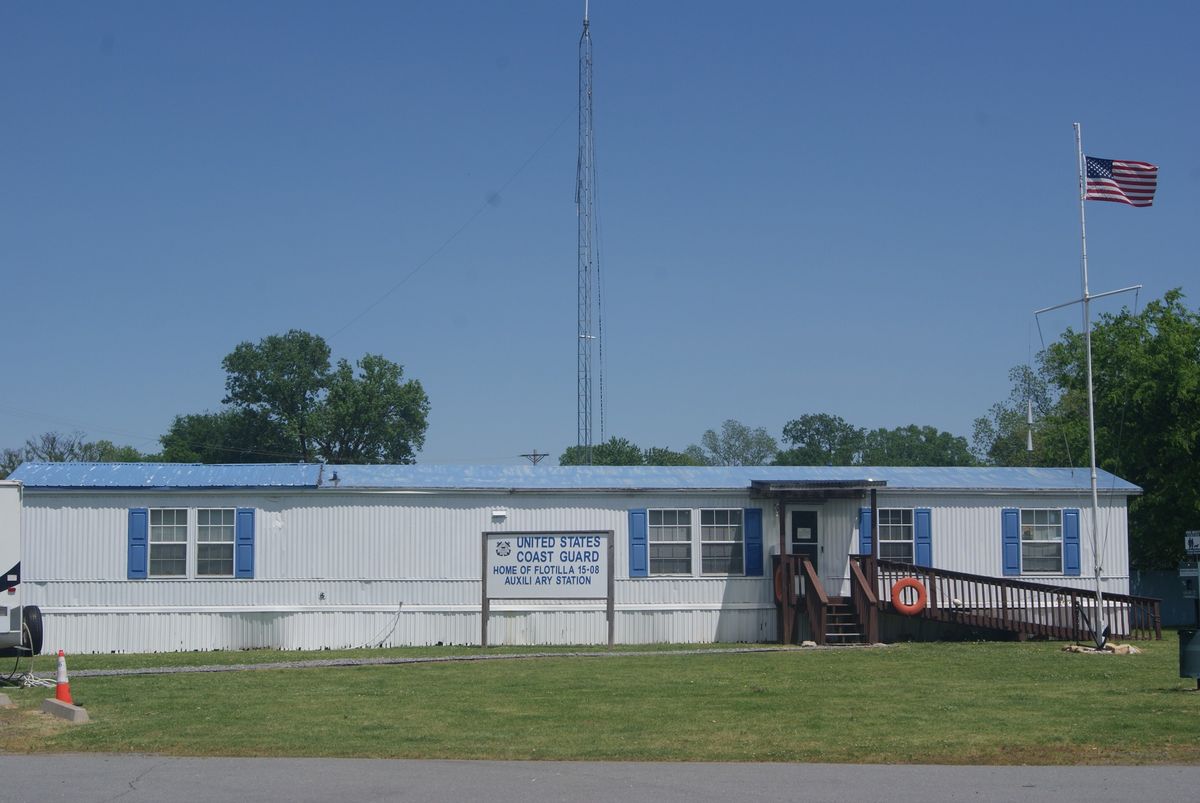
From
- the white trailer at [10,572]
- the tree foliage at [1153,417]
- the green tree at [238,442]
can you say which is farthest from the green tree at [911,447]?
the white trailer at [10,572]

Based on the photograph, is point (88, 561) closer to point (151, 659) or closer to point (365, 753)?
point (151, 659)

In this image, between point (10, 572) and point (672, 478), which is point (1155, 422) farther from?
point (10, 572)

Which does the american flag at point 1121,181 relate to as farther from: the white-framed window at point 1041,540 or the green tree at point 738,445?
the green tree at point 738,445

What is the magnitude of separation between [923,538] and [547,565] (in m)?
8.04

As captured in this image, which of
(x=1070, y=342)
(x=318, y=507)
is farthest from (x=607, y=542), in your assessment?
(x=1070, y=342)

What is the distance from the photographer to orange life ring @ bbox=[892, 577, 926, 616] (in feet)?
81.1

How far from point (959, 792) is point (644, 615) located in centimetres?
1574

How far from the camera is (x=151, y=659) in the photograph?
22.5 metres

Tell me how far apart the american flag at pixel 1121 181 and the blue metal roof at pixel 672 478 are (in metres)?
6.51

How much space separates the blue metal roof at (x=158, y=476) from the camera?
983 inches

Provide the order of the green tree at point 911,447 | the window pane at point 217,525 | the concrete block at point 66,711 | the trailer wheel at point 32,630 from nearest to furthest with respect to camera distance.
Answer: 1. the concrete block at point 66,711
2. the trailer wheel at point 32,630
3. the window pane at point 217,525
4. the green tree at point 911,447

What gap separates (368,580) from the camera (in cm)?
2548

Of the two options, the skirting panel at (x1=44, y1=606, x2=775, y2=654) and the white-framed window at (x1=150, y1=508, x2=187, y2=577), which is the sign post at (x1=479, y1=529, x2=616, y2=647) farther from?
the white-framed window at (x1=150, y1=508, x2=187, y2=577)

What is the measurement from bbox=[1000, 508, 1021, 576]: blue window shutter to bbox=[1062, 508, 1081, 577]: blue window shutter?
97cm
